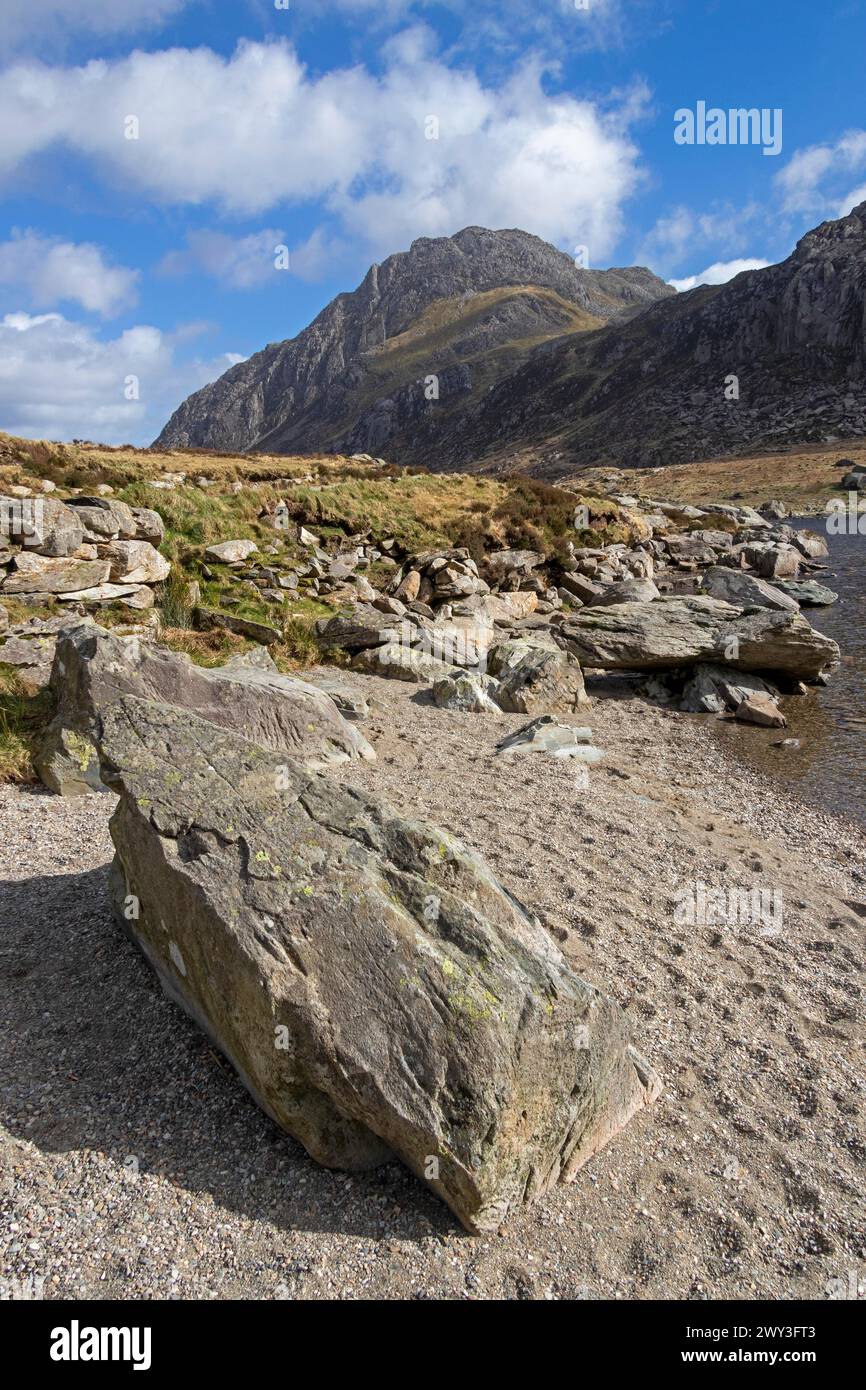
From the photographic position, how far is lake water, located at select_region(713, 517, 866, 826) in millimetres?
12827

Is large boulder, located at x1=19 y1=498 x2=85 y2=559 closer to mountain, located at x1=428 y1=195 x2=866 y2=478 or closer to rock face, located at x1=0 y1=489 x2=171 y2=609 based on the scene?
rock face, located at x1=0 y1=489 x2=171 y2=609

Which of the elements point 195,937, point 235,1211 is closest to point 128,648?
point 195,937

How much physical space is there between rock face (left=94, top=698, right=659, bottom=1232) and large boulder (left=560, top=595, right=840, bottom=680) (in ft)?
48.1

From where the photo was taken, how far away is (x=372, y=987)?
14.8ft

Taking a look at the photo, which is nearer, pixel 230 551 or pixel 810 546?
pixel 230 551

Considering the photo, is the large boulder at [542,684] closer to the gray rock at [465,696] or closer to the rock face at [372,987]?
the gray rock at [465,696]

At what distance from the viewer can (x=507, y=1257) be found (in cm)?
412

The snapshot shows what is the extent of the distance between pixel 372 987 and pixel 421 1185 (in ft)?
4.43

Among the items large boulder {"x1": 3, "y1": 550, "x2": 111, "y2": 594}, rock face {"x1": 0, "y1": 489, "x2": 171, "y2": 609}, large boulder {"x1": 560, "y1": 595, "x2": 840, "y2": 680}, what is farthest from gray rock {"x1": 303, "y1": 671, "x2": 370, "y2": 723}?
large boulder {"x1": 560, "y1": 595, "x2": 840, "y2": 680}

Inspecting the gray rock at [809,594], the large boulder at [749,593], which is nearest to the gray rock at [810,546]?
the gray rock at [809,594]

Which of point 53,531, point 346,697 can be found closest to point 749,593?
point 346,697

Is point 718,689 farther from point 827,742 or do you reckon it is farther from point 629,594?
point 629,594

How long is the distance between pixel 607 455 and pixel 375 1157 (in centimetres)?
12390
